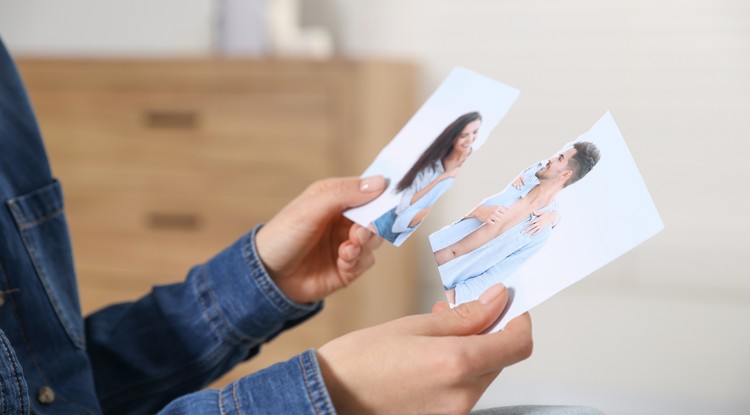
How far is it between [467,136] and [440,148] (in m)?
0.03

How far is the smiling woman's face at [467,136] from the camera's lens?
0.83m

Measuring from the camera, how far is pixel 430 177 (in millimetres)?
861

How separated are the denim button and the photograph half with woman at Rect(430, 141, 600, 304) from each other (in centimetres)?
38

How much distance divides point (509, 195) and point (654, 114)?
1637 mm

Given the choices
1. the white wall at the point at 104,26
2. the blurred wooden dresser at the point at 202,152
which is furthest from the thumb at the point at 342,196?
the white wall at the point at 104,26

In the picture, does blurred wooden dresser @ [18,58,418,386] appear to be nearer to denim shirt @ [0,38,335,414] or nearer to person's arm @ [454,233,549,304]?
denim shirt @ [0,38,335,414]

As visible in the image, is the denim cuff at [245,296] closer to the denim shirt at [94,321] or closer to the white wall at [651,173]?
the denim shirt at [94,321]

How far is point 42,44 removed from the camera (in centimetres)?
285

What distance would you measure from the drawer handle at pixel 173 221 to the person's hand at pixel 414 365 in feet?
5.36

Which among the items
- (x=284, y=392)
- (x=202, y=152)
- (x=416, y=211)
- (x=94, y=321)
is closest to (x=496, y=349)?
(x=284, y=392)

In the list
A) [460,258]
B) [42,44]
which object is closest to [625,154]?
[460,258]

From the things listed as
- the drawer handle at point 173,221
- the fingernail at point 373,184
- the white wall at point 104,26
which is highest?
the white wall at point 104,26

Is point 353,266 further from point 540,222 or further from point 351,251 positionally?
point 540,222

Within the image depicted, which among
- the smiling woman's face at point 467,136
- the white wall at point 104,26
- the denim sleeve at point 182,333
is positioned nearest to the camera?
the smiling woman's face at point 467,136
